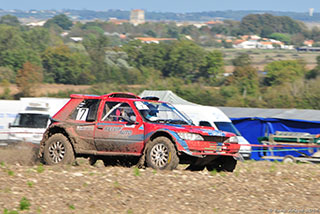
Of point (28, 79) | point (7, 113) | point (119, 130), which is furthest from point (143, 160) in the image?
point (28, 79)

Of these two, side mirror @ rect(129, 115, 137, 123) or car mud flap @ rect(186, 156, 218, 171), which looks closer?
car mud flap @ rect(186, 156, 218, 171)

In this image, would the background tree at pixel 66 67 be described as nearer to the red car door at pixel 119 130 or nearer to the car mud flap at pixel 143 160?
the red car door at pixel 119 130

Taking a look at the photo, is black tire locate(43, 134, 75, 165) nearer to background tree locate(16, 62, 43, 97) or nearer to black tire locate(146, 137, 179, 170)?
black tire locate(146, 137, 179, 170)

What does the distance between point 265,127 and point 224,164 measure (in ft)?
54.0

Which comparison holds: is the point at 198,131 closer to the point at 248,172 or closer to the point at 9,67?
the point at 248,172

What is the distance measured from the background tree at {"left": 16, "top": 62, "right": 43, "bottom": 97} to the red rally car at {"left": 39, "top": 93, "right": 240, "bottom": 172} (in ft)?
191

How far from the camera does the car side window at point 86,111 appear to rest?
39.8 ft

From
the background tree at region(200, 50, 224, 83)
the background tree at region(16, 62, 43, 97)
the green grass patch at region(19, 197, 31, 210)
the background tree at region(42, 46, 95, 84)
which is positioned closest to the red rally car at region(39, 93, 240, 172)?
the green grass patch at region(19, 197, 31, 210)

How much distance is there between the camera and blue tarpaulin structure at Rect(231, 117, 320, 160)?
89.3ft

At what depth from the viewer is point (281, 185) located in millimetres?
10781

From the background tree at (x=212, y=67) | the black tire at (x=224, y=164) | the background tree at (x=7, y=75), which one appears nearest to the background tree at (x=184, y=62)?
the background tree at (x=212, y=67)

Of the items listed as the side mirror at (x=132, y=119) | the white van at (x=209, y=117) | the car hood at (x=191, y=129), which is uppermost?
the side mirror at (x=132, y=119)

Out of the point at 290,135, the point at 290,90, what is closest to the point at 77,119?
the point at 290,135

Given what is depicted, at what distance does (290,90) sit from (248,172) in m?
54.4
